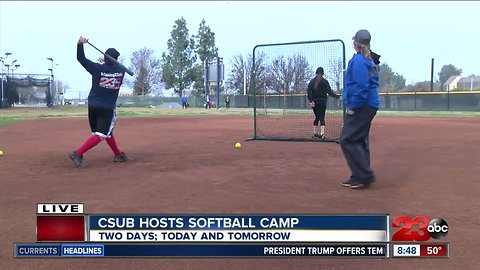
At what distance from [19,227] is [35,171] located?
9.42 ft

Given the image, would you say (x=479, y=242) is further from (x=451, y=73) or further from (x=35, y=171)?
(x=451, y=73)

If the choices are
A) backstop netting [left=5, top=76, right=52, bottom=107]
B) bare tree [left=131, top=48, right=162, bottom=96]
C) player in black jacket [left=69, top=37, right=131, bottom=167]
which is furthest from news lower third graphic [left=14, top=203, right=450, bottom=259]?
bare tree [left=131, top=48, right=162, bottom=96]

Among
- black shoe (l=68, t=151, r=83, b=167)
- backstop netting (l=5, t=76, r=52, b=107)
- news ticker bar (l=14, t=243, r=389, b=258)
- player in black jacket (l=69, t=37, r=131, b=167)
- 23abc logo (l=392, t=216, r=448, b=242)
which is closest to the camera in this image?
news ticker bar (l=14, t=243, r=389, b=258)

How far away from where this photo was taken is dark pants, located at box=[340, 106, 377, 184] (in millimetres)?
5441

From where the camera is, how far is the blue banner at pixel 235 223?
3387 mm

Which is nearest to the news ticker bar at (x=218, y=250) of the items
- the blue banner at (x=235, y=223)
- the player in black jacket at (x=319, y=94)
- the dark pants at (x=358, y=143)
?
the blue banner at (x=235, y=223)

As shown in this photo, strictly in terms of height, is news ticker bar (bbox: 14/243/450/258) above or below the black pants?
below

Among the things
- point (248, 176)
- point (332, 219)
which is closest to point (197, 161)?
point (248, 176)

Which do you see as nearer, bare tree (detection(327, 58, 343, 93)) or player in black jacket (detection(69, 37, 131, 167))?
player in black jacket (detection(69, 37, 131, 167))

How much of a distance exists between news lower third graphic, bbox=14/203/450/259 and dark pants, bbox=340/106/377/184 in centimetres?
199

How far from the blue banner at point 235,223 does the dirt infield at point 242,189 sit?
25 centimetres

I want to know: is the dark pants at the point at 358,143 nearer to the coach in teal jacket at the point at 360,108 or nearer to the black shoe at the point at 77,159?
the coach in teal jacket at the point at 360,108

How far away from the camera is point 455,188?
17.7 ft

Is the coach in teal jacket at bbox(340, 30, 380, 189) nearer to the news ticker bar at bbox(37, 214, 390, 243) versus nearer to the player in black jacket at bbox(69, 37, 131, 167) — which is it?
the news ticker bar at bbox(37, 214, 390, 243)
